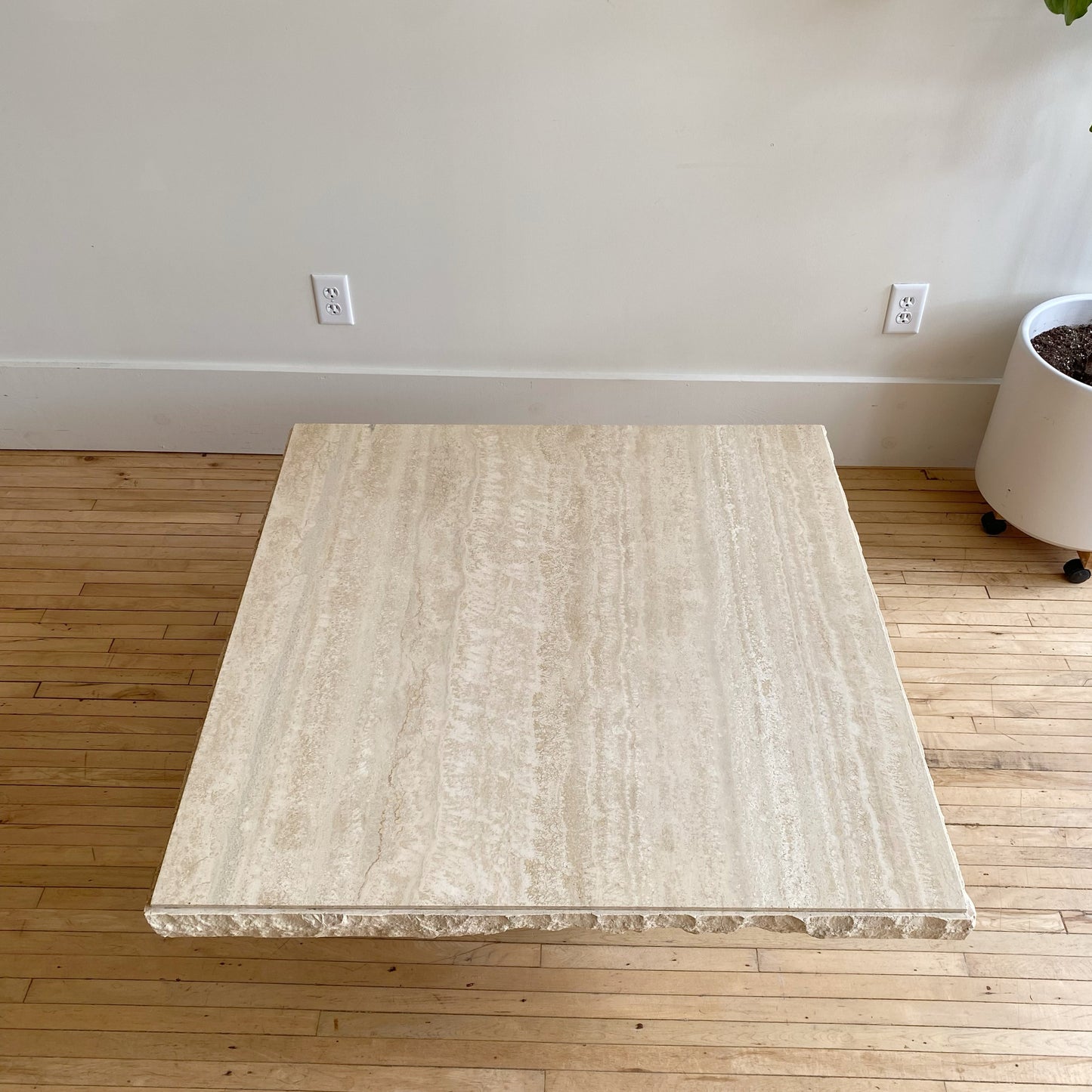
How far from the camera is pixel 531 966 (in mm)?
1514

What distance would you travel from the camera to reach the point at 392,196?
2.00 m

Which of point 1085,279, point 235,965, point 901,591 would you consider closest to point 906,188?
point 1085,279

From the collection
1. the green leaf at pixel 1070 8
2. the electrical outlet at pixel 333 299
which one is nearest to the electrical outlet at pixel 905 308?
the green leaf at pixel 1070 8

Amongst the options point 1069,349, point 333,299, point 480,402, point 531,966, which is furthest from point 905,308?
point 531,966

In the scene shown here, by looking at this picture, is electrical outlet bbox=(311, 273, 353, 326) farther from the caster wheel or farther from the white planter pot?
the caster wheel

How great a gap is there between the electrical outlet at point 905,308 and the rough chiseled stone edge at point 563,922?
131 centimetres

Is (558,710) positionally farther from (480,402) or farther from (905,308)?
(905,308)

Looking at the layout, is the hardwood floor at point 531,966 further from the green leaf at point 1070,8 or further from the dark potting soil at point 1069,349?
the green leaf at point 1070,8

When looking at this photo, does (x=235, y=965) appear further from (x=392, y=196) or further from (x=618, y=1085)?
(x=392, y=196)

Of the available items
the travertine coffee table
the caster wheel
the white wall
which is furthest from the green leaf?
the caster wheel

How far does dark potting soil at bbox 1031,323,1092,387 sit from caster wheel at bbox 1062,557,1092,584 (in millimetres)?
362

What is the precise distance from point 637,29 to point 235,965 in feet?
5.37

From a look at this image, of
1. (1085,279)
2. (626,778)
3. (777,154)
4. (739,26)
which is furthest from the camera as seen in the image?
(1085,279)

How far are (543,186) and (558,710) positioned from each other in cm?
109
